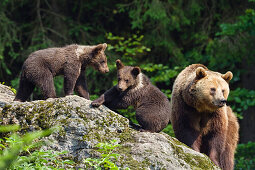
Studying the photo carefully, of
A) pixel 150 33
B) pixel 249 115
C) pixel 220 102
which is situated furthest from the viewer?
pixel 249 115

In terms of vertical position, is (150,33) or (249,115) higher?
(150,33)

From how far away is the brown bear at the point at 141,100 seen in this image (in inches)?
194

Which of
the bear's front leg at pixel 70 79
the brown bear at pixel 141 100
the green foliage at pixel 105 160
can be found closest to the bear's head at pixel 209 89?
the brown bear at pixel 141 100

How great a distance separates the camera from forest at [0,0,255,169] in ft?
37.6

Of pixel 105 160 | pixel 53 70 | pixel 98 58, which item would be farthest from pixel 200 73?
pixel 105 160

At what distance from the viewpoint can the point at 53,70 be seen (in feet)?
17.9

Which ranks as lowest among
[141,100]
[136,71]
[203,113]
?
[203,113]

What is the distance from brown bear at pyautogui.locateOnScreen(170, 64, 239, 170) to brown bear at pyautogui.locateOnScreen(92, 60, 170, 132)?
0.55 m

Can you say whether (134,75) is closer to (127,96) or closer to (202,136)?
(127,96)

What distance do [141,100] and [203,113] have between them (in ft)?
3.43

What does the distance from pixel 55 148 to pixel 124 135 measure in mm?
784

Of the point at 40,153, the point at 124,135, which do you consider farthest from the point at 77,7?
the point at 40,153

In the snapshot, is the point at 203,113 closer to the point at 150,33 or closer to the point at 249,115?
the point at 150,33

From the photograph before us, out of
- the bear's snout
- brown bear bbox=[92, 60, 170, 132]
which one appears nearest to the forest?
brown bear bbox=[92, 60, 170, 132]
